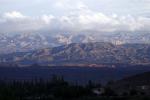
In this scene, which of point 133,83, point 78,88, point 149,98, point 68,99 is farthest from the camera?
point 133,83

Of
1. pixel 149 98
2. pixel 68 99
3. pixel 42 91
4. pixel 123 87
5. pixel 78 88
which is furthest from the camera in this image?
pixel 123 87

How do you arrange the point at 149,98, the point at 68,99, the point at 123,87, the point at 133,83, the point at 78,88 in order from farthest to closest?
the point at 133,83 → the point at 123,87 → the point at 78,88 → the point at 68,99 → the point at 149,98

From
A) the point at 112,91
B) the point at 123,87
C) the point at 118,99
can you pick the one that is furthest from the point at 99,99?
the point at 123,87

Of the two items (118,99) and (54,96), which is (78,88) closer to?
(54,96)

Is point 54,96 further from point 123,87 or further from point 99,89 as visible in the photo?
point 123,87

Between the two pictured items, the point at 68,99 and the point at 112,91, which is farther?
the point at 112,91

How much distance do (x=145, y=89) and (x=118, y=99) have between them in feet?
124

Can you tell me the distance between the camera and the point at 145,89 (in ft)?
559

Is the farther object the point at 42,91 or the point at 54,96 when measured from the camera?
the point at 42,91

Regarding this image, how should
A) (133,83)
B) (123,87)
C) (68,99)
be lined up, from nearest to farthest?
1. (68,99)
2. (123,87)
3. (133,83)

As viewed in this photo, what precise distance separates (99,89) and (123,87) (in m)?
18.8

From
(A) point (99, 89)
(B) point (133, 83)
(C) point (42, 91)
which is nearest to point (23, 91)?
(C) point (42, 91)

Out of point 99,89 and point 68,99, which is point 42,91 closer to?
point 99,89

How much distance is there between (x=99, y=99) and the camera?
436 ft
